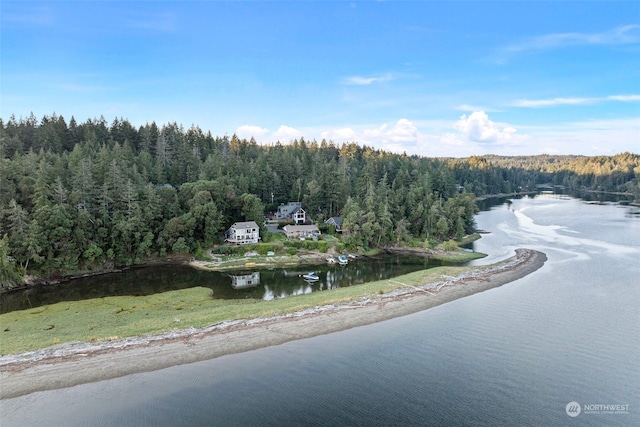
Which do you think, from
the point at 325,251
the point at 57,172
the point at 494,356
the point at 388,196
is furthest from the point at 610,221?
the point at 57,172

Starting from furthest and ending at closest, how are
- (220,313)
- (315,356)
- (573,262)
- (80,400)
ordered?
1. (573,262)
2. (220,313)
3. (315,356)
4. (80,400)

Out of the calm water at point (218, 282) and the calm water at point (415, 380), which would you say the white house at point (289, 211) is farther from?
the calm water at point (415, 380)

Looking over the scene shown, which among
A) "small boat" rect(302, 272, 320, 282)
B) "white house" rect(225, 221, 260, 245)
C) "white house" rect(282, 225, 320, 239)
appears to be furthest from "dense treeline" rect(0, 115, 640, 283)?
"small boat" rect(302, 272, 320, 282)

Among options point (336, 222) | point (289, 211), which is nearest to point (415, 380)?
point (336, 222)

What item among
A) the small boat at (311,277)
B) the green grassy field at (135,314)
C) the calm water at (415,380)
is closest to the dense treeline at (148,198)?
the green grassy field at (135,314)

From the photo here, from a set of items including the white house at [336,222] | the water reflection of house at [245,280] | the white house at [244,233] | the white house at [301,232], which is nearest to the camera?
the water reflection of house at [245,280]

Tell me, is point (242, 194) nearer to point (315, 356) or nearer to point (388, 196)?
point (388, 196)

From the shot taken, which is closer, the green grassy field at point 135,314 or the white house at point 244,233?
the green grassy field at point 135,314
